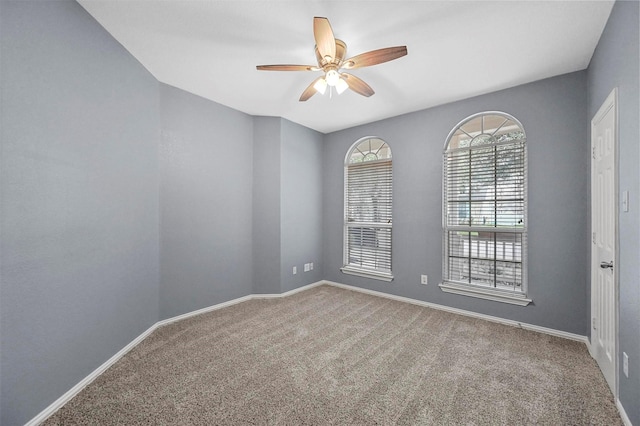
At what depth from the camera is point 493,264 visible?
317cm

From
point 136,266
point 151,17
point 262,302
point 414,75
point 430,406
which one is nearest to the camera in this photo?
point 430,406

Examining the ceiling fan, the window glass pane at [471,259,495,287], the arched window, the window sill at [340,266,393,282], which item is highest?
the ceiling fan

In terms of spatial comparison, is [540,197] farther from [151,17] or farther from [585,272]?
[151,17]

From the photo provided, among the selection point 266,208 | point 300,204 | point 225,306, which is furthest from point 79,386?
point 300,204

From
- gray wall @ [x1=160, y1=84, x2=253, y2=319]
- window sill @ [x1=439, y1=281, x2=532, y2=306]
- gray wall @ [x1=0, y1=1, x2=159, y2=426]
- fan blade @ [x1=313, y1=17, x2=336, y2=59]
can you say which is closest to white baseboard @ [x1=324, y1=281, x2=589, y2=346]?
window sill @ [x1=439, y1=281, x2=532, y2=306]

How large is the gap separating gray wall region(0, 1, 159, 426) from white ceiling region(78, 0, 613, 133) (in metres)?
0.42

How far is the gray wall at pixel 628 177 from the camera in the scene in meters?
1.44

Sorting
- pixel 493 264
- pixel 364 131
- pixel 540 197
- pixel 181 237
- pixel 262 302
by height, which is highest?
pixel 364 131

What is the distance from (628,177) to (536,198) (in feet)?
4.39

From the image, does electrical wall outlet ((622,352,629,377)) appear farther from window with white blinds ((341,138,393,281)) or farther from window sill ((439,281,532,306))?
window with white blinds ((341,138,393,281))

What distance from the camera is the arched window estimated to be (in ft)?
9.80

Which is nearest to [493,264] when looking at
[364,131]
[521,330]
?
[521,330]

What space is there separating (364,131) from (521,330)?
3.39 meters

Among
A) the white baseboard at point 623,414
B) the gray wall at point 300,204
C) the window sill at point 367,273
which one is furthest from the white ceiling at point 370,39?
the white baseboard at point 623,414
